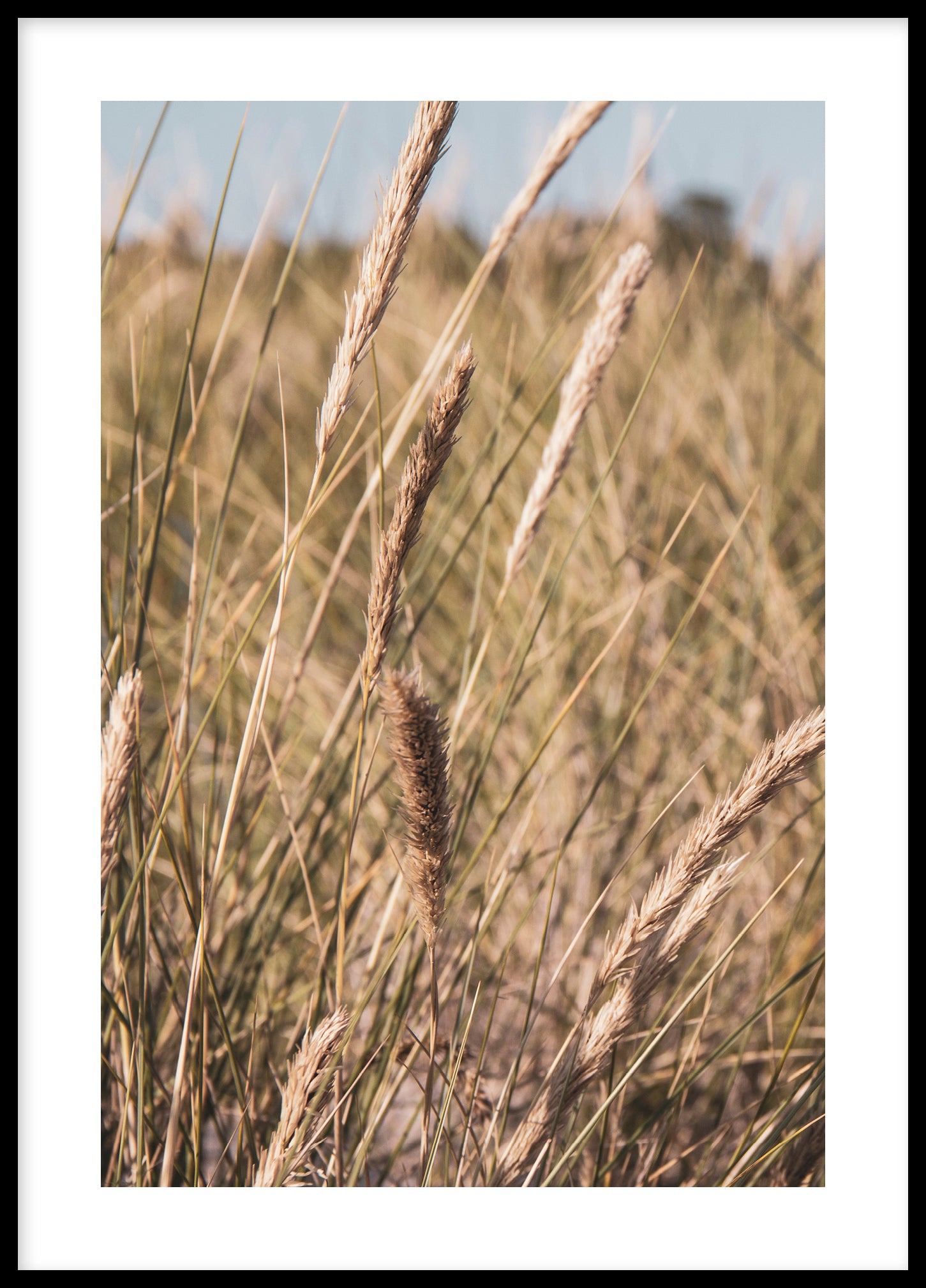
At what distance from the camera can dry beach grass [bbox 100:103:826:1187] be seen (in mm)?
465

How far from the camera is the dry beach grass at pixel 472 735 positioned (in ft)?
1.53

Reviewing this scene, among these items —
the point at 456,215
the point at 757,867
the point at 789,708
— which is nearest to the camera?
the point at 757,867

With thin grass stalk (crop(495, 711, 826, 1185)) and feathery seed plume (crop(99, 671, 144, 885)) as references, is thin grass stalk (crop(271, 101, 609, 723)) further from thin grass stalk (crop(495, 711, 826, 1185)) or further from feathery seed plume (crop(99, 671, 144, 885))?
thin grass stalk (crop(495, 711, 826, 1185))

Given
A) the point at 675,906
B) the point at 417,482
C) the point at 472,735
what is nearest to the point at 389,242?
the point at 417,482

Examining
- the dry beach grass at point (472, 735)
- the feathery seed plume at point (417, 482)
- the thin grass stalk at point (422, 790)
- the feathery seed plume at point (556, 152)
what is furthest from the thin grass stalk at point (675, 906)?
the feathery seed plume at point (556, 152)

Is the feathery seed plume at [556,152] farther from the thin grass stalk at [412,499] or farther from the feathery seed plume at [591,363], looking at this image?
the thin grass stalk at [412,499]

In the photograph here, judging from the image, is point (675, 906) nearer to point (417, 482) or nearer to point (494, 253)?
point (417, 482)

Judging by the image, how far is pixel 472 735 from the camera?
40.5 inches
